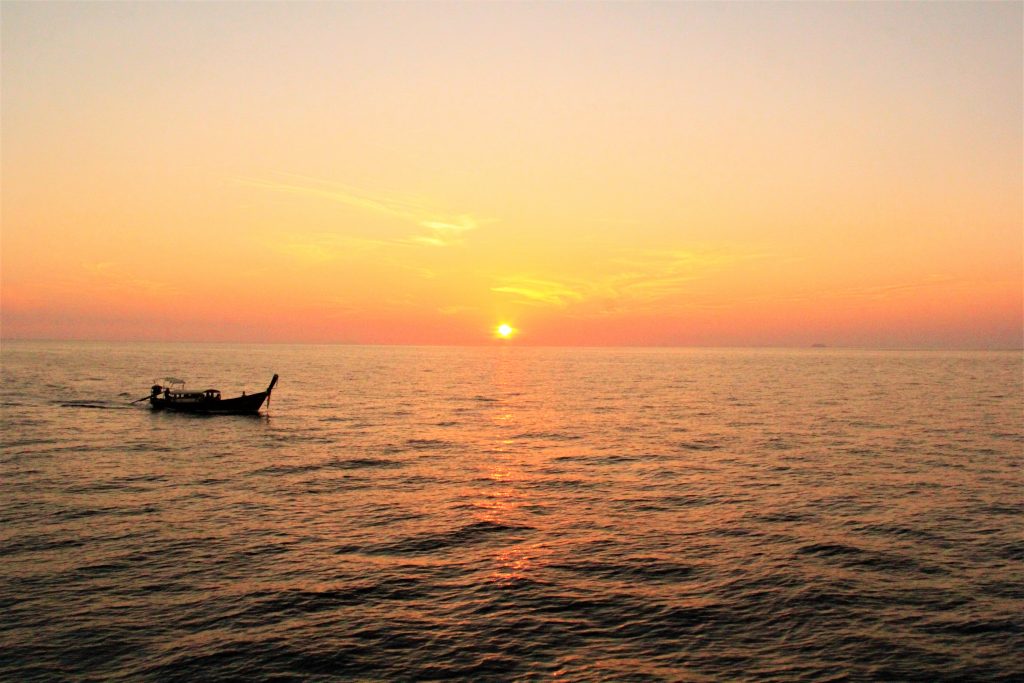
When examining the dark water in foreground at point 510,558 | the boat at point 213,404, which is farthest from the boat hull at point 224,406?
the dark water in foreground at point 510,558

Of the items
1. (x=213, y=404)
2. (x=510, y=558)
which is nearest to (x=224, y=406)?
(x=213, y=404)

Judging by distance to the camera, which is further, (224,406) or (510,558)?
(224,406)

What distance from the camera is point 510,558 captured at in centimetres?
2633

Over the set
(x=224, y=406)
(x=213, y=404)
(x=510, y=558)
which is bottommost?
(x=510, y=558)

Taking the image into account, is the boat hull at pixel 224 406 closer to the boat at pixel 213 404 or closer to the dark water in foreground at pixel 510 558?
the boat at pixel 213 404

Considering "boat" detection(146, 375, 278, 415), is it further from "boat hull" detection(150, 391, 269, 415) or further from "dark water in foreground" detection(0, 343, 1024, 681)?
"dark water in foreground" detection(0, 343, 1024, 681)

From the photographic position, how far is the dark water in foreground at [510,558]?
18.3m

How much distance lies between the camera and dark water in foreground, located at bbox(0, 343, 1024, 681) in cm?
1833

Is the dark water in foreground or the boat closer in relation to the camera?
the dark water in foreground

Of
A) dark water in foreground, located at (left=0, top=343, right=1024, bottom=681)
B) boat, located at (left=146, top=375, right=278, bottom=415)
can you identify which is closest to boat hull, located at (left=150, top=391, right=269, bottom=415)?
boat, located at (left=146, top=375, right=278, bottom=415)

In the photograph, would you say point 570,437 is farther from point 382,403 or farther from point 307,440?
point 382,403

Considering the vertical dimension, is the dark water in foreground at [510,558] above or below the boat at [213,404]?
below

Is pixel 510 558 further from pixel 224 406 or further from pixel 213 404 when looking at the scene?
pixel 213 404

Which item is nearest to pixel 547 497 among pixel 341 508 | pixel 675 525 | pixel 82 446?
pixel 675 525
